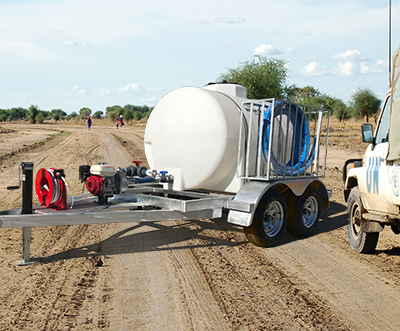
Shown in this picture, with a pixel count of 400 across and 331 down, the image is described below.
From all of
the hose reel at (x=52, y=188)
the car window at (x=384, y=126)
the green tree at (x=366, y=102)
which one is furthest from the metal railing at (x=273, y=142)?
the green tree at (x=366, y=102)

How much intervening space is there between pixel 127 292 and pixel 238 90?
4725 millimetres

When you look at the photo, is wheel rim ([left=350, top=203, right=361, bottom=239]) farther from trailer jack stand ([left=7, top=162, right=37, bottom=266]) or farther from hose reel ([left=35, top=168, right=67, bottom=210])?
trailer jack stand ([left=7, top=162, right=37, bottom=266])

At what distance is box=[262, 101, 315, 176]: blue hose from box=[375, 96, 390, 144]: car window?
4.68 feet

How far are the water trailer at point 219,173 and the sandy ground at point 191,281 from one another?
586mm

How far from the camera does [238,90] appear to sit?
8133 millimetres

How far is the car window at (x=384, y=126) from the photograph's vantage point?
6273 mm

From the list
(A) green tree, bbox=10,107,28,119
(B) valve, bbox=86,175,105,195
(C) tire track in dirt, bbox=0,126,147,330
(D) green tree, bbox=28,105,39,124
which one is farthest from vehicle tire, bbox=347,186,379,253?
(A) green tree, bbox=10,107,28,119

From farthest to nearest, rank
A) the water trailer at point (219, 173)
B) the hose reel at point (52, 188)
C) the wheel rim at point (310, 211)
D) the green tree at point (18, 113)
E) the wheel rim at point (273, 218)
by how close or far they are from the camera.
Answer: the green tree at point (18, 113)
the wheel rim at point (310, 211)
the wheel rim at point (273, 218)
the water trailer at point (219, 173)
the hose reel at point (52, 188)

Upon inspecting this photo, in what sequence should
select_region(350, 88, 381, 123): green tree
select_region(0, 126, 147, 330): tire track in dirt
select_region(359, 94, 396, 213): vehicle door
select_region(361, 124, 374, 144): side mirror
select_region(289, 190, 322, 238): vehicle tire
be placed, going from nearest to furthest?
select_region(0, 126, 147, 330): tire track in dirt < select_region(359, 94, 396, 213): vehicle door < select_region(361, 124, 374, 144): side mirror < select_region(289, 190, 322, 238): vehicle tire < select_region(350, 88, 381, 123): green tree

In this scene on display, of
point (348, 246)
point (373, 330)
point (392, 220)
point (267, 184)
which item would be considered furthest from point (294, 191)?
point (373, 330)

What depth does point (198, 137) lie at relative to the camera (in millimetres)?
7102

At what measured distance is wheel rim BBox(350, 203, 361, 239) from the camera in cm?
670

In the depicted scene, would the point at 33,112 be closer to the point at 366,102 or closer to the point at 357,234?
the point at 366,102

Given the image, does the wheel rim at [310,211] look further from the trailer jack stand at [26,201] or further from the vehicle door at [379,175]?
→ the trailer jack stand at [26,201]
